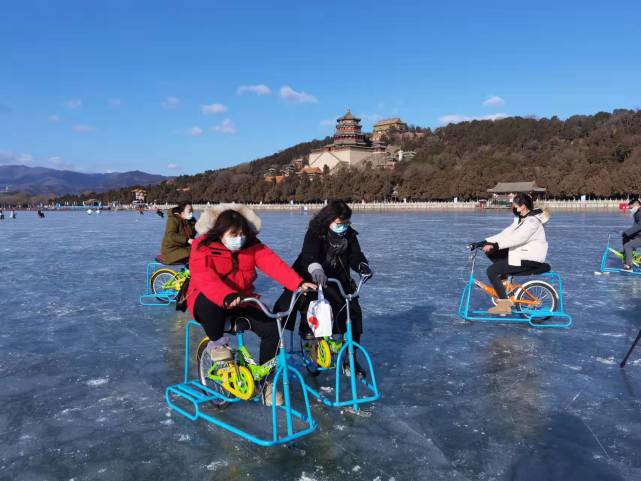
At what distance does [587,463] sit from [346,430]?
1454mm

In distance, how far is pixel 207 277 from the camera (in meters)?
3.59

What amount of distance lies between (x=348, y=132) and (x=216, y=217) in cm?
11795

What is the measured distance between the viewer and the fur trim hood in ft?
12.1

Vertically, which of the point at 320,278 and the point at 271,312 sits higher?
the point at 320,278

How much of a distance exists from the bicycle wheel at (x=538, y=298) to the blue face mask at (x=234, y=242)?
13.4ft

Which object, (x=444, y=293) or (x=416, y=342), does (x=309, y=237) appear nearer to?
(x=416, y=342)

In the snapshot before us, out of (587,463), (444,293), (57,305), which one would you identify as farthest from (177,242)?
(587,463)

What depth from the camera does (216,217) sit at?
3719 mm

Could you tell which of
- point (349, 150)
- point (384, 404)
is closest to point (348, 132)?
point (349, 150)

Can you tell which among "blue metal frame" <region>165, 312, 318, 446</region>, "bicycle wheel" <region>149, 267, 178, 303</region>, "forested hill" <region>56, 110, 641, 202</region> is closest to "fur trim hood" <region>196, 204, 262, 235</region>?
"blue metal frame" <region>165, 312, 318, 446</region>

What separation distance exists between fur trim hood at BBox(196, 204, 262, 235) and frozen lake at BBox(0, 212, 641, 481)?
1.37 m

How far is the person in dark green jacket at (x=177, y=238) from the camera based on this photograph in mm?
7420

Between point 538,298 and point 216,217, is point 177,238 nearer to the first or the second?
point 216,217

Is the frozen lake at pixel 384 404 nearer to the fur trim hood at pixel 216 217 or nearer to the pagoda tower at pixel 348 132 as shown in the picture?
the fur trim hood at pixel 216 217
